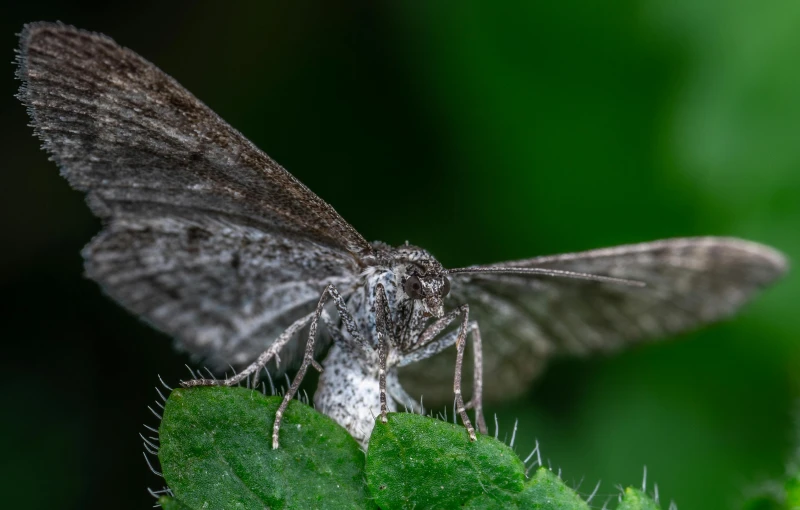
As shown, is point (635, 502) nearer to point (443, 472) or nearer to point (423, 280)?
point (443, 472)

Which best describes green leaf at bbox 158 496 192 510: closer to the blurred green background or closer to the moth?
the moth

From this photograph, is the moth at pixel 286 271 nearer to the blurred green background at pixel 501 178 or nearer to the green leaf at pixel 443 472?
the green leaf at pixel 443 472

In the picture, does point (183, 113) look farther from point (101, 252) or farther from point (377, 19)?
point (377, 19)

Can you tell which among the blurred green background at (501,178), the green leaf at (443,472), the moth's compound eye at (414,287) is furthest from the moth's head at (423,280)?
the blurred green background at (501,178)

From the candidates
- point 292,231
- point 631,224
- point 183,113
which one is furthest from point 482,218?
point 183,113

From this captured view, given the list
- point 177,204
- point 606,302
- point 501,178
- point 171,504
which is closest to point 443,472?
point 171,504

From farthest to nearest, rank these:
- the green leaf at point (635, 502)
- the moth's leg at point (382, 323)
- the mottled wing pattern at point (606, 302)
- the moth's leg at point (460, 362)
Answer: the mottled wing pattern at point (606, 302) → the moth's leg at point (382, 323) → the moth's leg at point (460, 362) → the green leaf at point (635, 502)

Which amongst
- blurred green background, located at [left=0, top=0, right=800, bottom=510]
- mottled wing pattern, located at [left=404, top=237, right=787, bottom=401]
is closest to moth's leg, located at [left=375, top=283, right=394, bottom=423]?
mottled wing pattern, located at [left=404, top=237, right=787, bottom=401]
